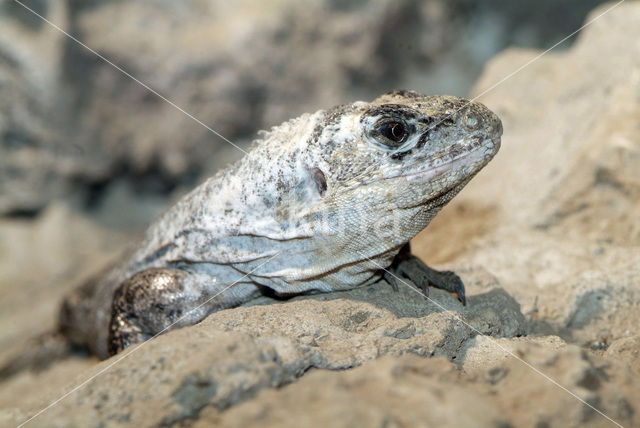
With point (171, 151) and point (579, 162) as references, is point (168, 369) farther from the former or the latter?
point (171, 151)

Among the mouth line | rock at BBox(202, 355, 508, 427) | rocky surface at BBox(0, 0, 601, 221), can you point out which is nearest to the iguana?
the mouth line

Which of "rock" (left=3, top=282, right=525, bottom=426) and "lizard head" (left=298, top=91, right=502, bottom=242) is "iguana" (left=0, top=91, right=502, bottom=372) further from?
"rock" (left=3, top=282, right=525, bottom=426)

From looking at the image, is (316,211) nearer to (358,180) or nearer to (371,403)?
(358,180)

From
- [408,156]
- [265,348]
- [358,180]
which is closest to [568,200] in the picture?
[408,156]

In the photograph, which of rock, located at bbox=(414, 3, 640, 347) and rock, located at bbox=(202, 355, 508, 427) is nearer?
rock, located at bbox=(202, 355, 508, 427)

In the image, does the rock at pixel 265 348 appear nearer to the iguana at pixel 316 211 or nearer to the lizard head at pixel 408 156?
the iguana at pixel 316 211

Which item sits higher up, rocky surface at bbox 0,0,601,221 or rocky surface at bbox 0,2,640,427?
rocky surface at bbox 0,0,601,221
